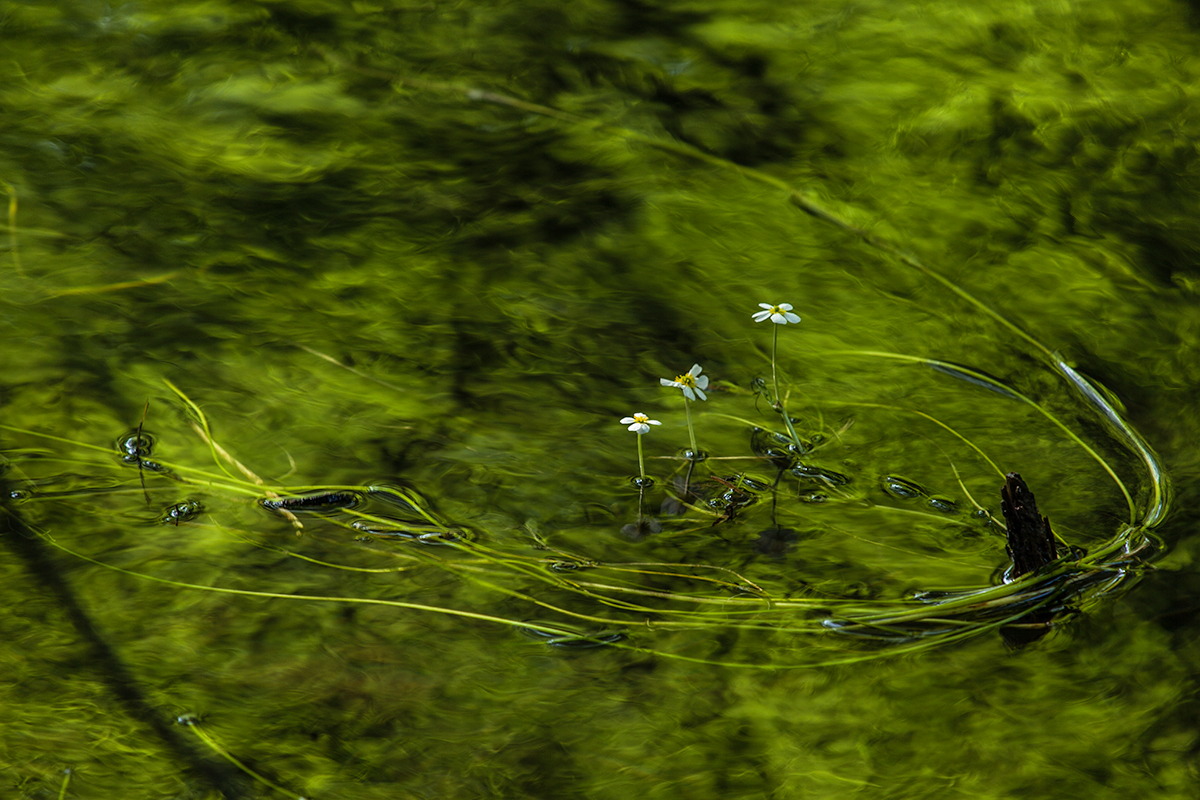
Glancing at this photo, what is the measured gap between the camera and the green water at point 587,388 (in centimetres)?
151

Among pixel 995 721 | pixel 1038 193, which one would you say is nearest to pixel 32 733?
pixel 995 721

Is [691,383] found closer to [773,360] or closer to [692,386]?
[692,386]

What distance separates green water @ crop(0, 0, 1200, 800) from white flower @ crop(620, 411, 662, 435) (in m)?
0.08

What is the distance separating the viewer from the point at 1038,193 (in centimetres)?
258

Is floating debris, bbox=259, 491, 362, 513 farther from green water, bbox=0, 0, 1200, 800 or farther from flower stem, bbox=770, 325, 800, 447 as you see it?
flower stem, bbox=770, 325, 800, 447

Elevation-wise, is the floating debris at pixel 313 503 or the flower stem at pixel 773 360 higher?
the flower stem at pixel 773 360

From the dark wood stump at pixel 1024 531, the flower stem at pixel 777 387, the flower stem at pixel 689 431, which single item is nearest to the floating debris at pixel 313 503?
the flower stem at pixel 689 431

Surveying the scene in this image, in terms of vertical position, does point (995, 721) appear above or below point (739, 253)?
below

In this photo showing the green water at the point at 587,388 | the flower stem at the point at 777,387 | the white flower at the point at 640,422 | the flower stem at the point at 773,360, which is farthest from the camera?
the flower stem at the point at 773,360

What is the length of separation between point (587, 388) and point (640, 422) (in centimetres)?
27

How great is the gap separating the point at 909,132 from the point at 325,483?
6.08 feet

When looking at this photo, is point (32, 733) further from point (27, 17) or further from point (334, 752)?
point (27, 17)

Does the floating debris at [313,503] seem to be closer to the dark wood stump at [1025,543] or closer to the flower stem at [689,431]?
the flower stem at [689,431]

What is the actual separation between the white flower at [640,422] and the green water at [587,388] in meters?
0.08
